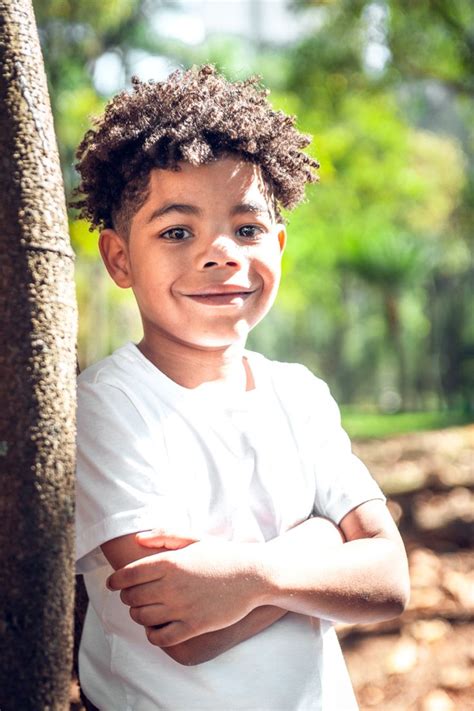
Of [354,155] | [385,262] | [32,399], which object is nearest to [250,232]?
[32,399]

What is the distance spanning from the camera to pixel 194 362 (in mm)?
1821

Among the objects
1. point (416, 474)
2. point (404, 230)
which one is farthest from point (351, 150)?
point (416, 474)

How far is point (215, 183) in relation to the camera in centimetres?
171

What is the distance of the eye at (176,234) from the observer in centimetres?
172

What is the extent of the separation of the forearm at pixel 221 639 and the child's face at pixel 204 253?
1.78ft

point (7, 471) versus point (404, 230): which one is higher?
point (404, 230)

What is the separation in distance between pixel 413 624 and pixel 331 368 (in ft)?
109

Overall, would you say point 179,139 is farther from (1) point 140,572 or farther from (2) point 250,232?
Result: (1) point 140,572

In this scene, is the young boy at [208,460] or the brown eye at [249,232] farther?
the brown eye at [249,232]

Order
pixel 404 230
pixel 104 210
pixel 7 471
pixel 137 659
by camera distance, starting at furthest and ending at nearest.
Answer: pixel 404 230, pixel 104 210, pixel 137 659, pixel 7 471

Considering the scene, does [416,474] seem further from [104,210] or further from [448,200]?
[448,200]

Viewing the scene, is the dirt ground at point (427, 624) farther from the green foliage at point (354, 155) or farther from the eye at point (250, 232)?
the green foliage at point (354, 155)

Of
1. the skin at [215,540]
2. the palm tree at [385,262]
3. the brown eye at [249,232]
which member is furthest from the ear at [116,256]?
the palm tree at [385,262]

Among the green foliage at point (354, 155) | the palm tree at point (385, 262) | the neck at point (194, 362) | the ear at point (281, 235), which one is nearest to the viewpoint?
the neck at point (194, 362)
